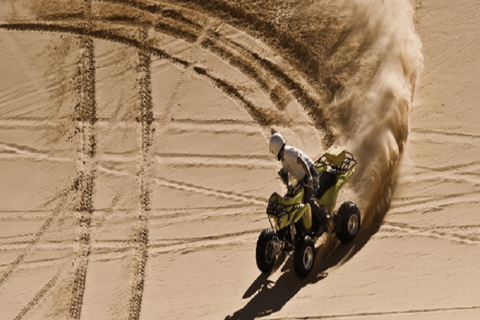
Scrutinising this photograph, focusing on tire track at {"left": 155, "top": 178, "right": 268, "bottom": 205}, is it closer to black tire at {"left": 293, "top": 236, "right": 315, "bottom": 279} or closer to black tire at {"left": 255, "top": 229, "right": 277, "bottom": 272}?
black tire at {"left": 255, "top": 229, "right": 277, "bottom": 272}

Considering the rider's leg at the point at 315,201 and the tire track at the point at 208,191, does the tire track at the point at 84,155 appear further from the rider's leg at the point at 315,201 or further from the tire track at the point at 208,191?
the rider's leg at the point at 315,201

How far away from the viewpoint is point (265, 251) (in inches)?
464

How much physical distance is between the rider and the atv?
0.35ft

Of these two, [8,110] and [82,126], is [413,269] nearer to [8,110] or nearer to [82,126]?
[82,126]

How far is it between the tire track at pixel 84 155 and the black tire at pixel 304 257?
2886 mm

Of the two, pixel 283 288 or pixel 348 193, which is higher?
pixel 348 193

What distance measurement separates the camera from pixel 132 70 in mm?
16125

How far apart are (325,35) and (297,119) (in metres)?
2.20

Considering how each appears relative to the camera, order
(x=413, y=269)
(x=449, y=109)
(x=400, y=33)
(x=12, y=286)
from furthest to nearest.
A: 1. (x=400, y=33)
2. (x=449, y=109)
3. (x=12, y=286)
4. (x=413, y=269)

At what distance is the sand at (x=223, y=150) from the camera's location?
11938mm

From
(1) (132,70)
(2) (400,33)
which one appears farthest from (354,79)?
(1) (132,70)

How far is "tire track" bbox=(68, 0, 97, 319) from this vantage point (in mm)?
12691

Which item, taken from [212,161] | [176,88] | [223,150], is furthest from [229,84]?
[212,161]

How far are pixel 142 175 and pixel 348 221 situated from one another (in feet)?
11.8
